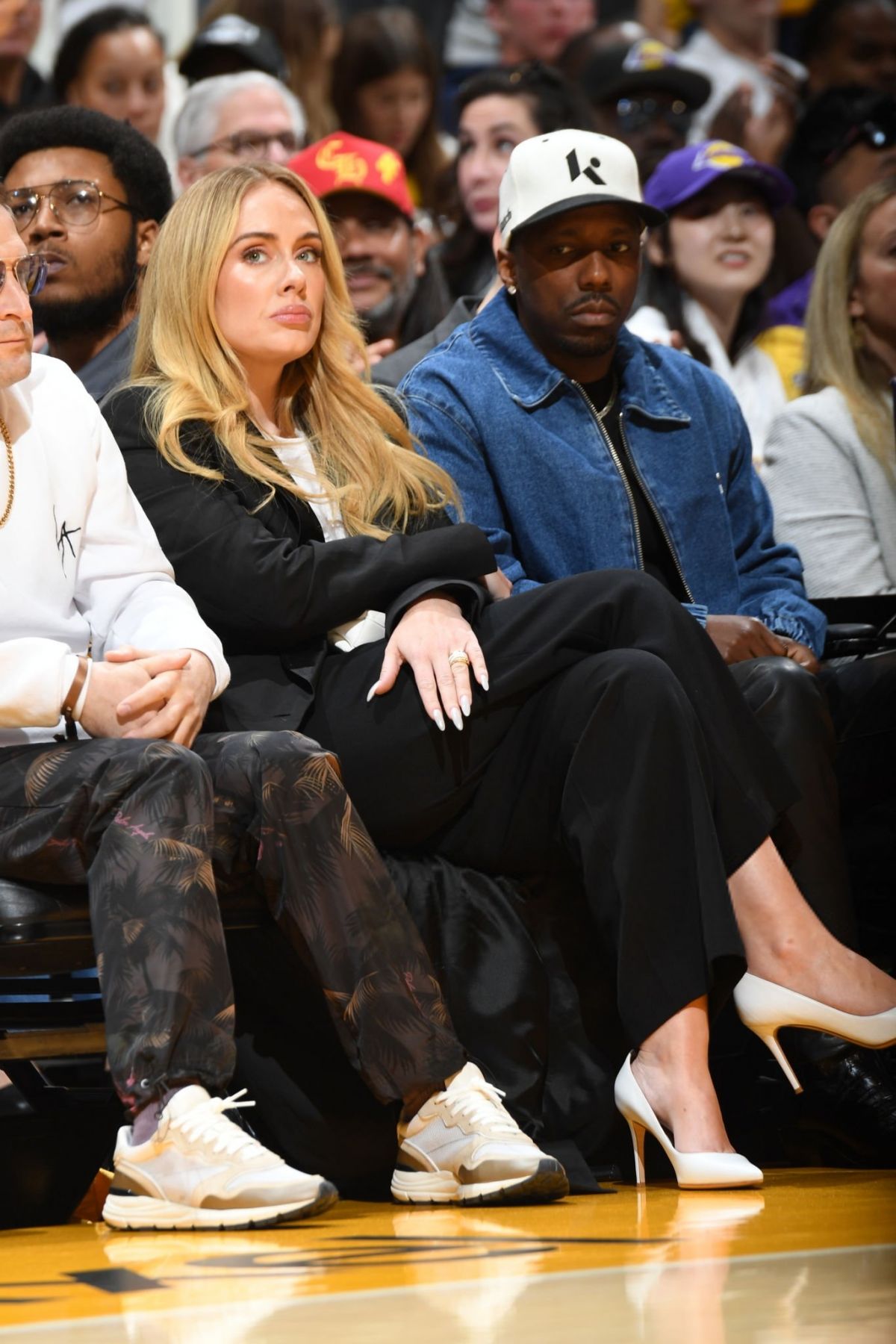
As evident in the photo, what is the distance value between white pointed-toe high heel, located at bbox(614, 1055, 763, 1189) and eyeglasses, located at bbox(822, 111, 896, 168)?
Answer: 3168 millimetres

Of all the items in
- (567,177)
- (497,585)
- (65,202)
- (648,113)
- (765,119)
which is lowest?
(497,585)

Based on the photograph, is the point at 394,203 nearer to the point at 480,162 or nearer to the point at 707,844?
the point at 480,162

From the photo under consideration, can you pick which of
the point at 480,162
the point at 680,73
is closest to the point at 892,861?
the point at 480,162

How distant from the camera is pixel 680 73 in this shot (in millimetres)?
4973

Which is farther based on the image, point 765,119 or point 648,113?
point 765,119

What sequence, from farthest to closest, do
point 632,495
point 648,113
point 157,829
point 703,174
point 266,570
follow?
point 648,113
point 703,174
point 632,495
point 266,570
point 157,829

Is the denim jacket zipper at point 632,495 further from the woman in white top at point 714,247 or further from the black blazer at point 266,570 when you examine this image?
the woman in white top at point 714,247

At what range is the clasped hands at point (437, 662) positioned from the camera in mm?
2367

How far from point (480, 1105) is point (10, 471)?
3.18ft

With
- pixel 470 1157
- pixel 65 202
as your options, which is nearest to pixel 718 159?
pixel 65 202

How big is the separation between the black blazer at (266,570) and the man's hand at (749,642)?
17.0 inches

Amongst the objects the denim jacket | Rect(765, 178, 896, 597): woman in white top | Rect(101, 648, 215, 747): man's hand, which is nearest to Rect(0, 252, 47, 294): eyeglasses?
Rect(101, 648, 215, 747): man's hand

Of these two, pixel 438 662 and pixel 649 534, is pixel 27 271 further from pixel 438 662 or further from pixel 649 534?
pixel 649 534

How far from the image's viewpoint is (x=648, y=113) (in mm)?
4914
